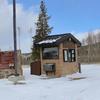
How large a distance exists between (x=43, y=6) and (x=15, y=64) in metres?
23.2

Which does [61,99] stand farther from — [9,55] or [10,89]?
[9,55]

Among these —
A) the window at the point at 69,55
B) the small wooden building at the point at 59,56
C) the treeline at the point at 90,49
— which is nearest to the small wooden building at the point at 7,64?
the small wooden building at the point at 59,56

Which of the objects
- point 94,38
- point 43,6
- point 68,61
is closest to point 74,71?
point 68,61

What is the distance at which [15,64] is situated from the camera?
24.9m

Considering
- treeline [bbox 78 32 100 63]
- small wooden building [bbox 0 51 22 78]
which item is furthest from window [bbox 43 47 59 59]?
treeline [bbox 78 32 100 63]

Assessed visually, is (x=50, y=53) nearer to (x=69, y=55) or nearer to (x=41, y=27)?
(x=69, y=55)

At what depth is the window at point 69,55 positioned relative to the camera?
28953mm

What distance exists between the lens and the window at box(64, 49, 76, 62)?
28953 mm

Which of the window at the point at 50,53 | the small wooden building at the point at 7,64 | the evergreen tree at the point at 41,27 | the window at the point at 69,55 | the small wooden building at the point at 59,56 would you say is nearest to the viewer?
the small wooden building at the point at 7,64

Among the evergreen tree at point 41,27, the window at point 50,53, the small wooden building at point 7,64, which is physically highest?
the evergreen tree at point 41,27

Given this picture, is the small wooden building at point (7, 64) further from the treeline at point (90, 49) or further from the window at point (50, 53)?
the treeline at point (90, 49)

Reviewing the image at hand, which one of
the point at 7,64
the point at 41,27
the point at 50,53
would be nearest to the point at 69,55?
the point at 50,53

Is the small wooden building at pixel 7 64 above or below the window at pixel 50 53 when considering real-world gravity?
below

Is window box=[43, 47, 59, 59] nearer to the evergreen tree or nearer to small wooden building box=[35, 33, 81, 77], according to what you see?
small wooden building box=[35, 33, 81, 77]
